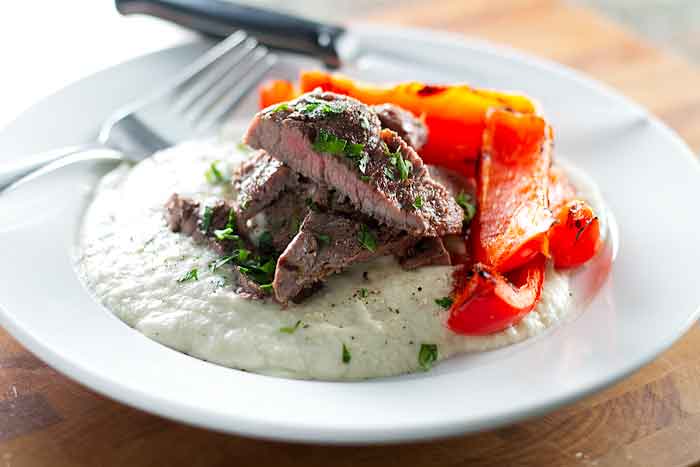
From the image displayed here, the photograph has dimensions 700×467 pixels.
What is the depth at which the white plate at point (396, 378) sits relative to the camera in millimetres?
3006

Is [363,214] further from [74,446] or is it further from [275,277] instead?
[74,446]

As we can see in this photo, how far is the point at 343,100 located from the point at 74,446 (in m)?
1.81

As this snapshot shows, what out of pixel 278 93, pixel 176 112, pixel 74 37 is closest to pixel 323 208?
pixel 278 93

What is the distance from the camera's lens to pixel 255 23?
18.1ft

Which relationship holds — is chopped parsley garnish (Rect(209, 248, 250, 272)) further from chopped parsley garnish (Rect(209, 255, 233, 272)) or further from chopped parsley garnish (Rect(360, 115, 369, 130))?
chopped parsley garnish (Rect(360, 115, 369, 130))

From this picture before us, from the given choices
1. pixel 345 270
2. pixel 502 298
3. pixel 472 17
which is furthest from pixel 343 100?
pixel 472 17

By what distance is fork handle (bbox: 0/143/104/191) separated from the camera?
4.21 meters

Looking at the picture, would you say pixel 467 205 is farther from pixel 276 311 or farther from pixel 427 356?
pixel 276 311

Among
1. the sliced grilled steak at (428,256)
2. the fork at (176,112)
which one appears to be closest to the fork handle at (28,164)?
the fork at (176,112)

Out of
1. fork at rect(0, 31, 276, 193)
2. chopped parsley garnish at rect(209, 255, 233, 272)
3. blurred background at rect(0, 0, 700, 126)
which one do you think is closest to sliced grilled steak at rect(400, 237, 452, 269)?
chopped parsley garnish at rect(209, 255, 233, 272)

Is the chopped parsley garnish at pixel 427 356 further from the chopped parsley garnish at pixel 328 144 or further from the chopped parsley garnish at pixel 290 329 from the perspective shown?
the chopped parsley garnish at pixel 328 144

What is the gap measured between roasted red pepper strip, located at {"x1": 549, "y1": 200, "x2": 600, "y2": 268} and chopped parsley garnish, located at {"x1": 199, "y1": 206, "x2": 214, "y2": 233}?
158cm

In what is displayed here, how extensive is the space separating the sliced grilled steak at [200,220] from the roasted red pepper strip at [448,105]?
96 centimetres

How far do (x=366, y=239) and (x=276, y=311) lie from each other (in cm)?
51
